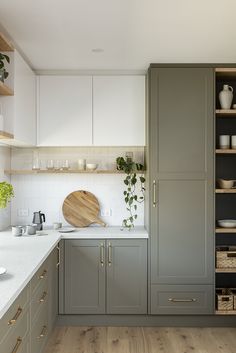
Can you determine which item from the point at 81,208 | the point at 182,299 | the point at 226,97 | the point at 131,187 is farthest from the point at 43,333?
the point at 226,97

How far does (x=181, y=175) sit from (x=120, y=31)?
4.73 feet

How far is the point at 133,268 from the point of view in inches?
150

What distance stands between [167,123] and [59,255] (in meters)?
1.58

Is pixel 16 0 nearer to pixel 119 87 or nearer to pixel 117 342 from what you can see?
pixel 119 87

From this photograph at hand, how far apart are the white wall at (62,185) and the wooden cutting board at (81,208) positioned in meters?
0.07

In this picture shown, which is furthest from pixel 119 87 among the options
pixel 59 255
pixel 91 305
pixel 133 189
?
pixel 91 305

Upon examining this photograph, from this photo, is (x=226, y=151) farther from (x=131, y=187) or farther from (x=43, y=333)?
(x=43, y=333)

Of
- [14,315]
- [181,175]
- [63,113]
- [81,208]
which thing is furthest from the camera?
[81,208]

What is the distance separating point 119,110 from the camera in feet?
13.4

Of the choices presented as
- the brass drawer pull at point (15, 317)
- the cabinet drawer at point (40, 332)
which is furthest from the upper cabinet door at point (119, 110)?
the brass drawer pull at point (15, 317)

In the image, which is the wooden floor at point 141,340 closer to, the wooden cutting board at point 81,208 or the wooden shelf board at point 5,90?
the wooden cutting board at point 81,208

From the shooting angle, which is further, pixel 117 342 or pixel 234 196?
pixel 234 196

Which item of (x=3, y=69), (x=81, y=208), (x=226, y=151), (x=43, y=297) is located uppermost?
(x=3, y=69)

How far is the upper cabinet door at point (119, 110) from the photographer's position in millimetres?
4082
